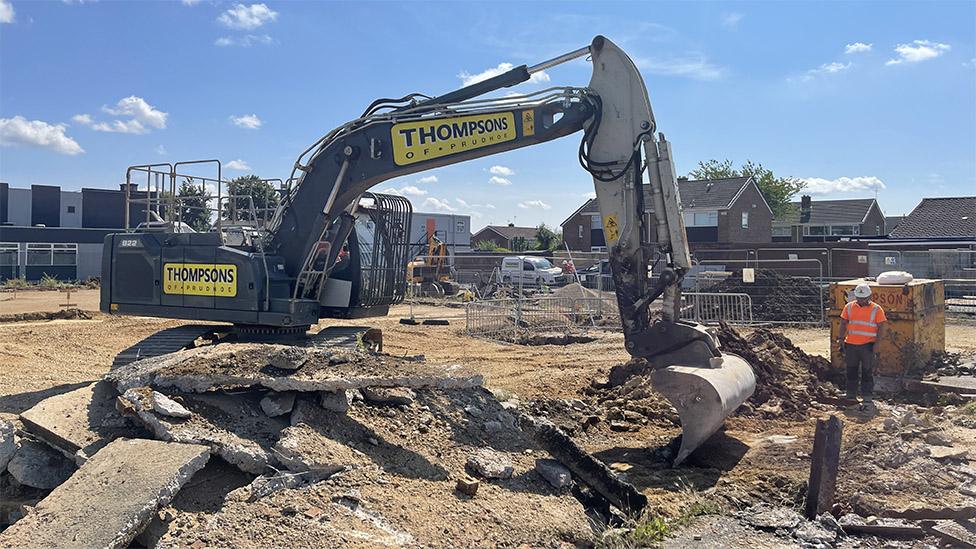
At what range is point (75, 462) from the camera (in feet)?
18.7

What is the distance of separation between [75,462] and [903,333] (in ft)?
33.7

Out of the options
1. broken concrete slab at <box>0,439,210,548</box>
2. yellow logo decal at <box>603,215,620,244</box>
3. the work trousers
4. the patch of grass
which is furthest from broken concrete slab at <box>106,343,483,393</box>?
the patch of grass

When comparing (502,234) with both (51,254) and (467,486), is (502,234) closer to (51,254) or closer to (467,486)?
(51,254)

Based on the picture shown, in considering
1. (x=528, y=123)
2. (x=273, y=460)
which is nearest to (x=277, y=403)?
(x=273, y=460)

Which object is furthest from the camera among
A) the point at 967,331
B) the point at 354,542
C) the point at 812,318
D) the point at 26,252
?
the point at 26,252

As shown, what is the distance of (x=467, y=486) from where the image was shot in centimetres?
564

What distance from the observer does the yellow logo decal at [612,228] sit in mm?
8102

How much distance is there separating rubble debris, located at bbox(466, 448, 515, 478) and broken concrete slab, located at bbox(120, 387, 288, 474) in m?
1.60

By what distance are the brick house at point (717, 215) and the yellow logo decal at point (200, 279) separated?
119 ft

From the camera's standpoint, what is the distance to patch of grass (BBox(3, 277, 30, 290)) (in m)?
33.7

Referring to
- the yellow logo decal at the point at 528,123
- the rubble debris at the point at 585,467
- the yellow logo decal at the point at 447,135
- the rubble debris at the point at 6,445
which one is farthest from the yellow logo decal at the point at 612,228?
the rubble debris at the point at 6,445

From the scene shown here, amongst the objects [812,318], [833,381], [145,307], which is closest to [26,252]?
[145,307]

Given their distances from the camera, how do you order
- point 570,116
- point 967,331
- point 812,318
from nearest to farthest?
point 570,116, point 967,331, point 812,318

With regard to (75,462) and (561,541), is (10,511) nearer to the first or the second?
(75,462)
